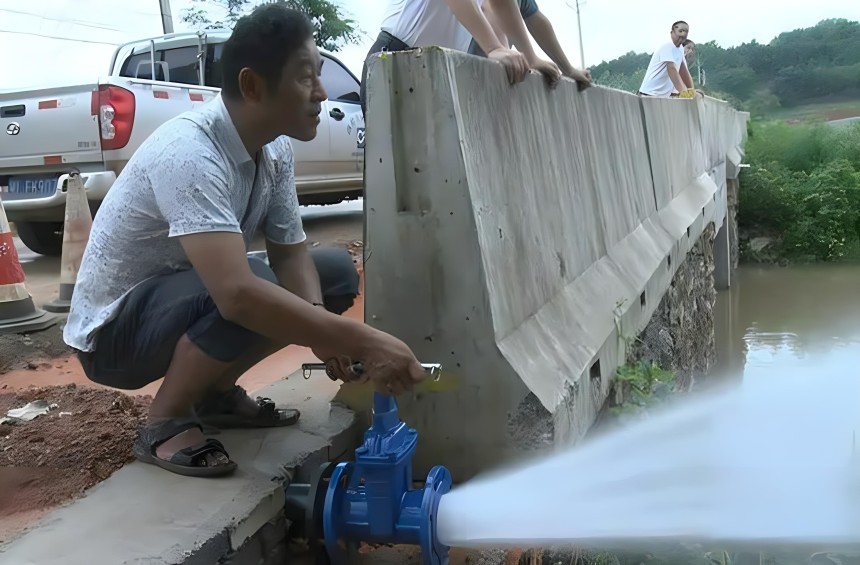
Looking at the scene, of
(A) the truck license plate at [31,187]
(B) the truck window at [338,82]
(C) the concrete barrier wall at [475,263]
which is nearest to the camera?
(C) the concrete barrier wall at [475,263]

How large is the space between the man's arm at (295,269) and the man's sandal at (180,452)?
56 cm

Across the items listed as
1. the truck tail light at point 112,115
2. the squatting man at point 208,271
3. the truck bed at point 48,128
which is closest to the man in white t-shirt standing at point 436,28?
the squatting man at point 208,271

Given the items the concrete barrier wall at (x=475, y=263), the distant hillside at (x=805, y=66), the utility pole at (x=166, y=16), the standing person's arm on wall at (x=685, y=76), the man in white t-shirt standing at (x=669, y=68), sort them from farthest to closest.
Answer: the utility pole at (x=166, y=16)
the standing person's arm on wall at (x=685, y=76)
the man in white t-shirt standing at (x=669, y=68)
the distant hillside at (x=805, y=66)
the concrete barrier wall at (x=475, y=263)

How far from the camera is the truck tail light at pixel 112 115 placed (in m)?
6.05

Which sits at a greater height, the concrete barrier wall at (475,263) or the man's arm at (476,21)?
the man's arm at (476,21)

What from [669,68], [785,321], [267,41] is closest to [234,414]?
[267,41]

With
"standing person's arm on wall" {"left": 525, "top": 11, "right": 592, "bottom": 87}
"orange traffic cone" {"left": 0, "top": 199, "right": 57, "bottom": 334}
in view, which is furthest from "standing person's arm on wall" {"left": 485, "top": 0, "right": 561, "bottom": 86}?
"orange traffic cone" {"left": 0, "top": 199, "right": 57, "bottom": 334}

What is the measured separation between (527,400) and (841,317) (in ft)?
38.1

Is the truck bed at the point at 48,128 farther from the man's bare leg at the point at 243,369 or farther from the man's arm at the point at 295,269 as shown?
the man's bare leg at the point at 243,369

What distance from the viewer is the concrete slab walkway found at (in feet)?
6.18

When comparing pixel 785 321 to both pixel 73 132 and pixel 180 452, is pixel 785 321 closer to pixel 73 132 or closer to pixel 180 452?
pixel 73 132

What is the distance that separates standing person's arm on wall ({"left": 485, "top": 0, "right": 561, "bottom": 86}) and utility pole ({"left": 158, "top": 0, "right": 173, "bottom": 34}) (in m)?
12.7

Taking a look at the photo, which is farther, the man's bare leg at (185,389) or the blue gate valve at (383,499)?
the man's bare leg at (185,389)

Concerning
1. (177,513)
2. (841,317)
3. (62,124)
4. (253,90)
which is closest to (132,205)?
(253,90)
